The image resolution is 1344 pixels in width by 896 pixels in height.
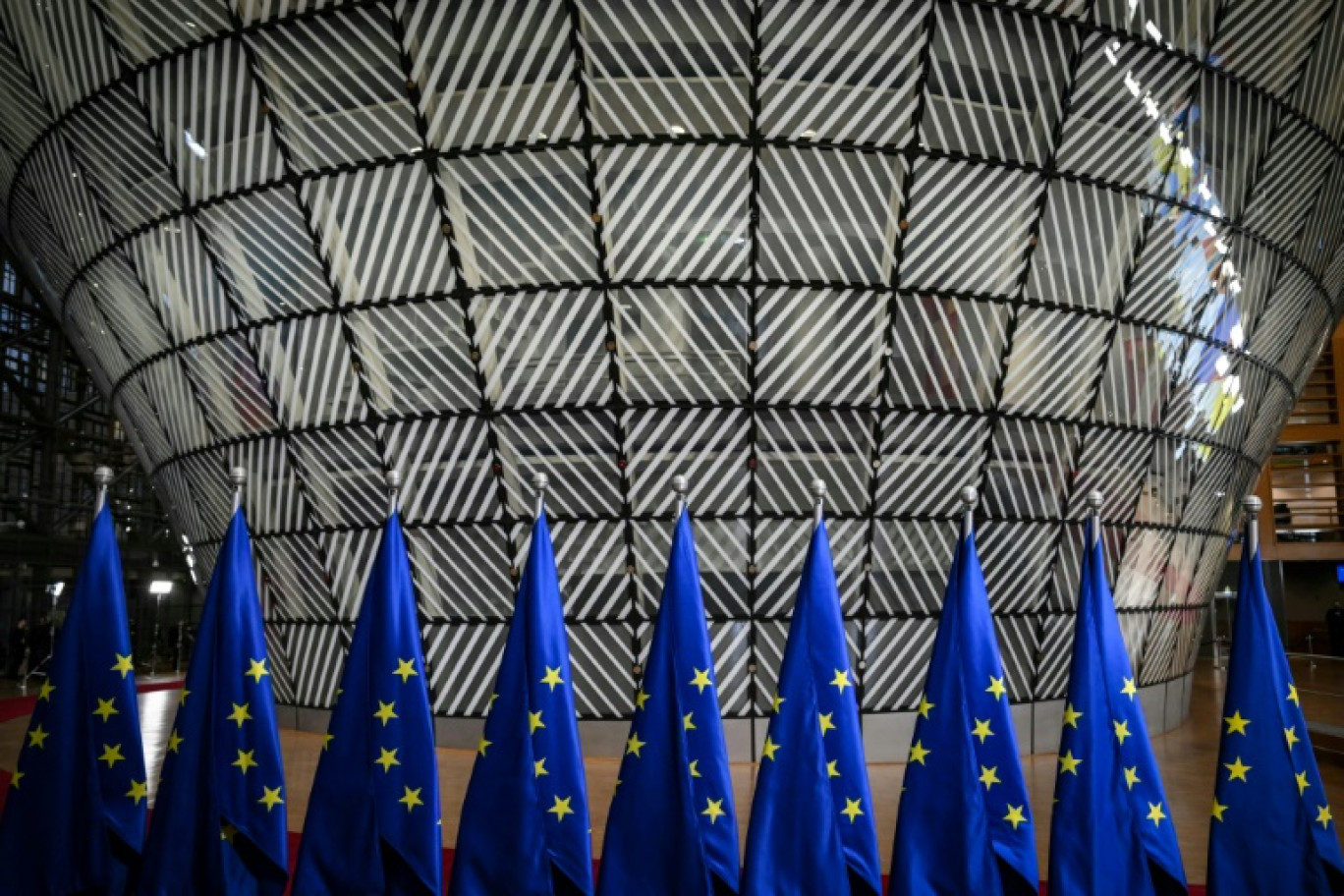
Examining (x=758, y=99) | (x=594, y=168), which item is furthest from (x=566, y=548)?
(x=758, y=99)

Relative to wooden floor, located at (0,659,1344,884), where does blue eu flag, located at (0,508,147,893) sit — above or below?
above

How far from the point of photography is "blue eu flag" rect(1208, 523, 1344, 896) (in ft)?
→ 28.5

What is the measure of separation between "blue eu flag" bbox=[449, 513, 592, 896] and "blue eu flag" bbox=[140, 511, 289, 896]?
1.64 metres

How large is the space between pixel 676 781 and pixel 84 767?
4.87m

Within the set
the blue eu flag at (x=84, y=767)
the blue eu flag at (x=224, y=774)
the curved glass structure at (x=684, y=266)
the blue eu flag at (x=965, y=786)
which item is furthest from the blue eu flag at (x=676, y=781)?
the curved glass structure at (x=684, y=266)

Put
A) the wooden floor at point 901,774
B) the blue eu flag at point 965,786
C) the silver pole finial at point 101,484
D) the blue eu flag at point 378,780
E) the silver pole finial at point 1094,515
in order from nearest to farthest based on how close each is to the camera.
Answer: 1. the blue eu flag at point 965,786
2. the blue eu flag at point 378,780
3. the silver pole finial at point 101,484
4. the silver pole finial at point 1094,515
5. the wooden floor at point 901,774

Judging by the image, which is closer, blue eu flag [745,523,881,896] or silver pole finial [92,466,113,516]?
blue eu flag [745,523,881,896]

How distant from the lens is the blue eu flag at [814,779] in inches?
369

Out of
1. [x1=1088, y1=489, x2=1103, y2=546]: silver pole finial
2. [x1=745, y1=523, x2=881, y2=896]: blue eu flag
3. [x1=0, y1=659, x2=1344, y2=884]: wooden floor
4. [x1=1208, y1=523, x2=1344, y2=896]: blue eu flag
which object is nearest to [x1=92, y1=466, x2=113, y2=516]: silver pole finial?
[x1=745, y1=523, x2=881, y2=896]: blue eu flag

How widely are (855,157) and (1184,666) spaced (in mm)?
16935

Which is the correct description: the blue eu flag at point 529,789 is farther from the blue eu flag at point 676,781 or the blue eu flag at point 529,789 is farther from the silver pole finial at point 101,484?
the silver pole finial at point 101,484

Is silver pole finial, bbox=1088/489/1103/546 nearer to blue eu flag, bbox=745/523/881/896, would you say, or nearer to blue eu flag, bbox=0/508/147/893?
blue eu flag, bbox=745/523/881/896

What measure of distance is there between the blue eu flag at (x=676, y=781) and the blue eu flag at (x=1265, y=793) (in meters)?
3.90

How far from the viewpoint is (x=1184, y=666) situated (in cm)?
2883
